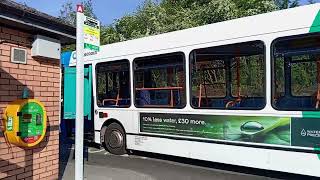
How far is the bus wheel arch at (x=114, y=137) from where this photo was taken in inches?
414

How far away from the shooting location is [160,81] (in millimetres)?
9742

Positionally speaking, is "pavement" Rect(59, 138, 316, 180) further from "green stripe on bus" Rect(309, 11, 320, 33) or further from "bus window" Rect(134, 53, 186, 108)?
"green stripe on bus" Rect(309, 11, 320, 33)

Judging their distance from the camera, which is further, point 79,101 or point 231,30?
point 231,30

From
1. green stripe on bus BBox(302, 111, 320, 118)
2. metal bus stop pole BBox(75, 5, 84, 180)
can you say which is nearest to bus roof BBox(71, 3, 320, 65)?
green stripe on bus BBox(302, 111, 320, 118)

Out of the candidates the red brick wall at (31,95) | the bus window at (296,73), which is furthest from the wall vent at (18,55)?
the bus window at (296,73)

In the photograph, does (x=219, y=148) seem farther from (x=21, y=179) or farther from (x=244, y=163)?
(x=21, y=179)

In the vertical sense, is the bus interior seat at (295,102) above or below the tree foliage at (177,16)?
below

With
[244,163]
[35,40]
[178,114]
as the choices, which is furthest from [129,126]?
[35,40]

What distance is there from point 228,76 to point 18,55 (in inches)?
182

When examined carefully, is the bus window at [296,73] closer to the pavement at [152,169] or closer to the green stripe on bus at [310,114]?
the green stripe on bus at [310,114]

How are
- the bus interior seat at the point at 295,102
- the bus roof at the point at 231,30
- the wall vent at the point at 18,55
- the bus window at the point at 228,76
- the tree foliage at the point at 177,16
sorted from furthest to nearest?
the tree foliage at the point at 177,16
the bus window at the point at 228,76
the bus interior seat at the point at 295,102
the bus roof at the point at 231,30
the wall vent at the point at 18,55

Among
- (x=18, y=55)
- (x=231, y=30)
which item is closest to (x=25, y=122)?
(x=18, y=55)

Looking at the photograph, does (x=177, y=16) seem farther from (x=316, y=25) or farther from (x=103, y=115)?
(x=316, y=25)

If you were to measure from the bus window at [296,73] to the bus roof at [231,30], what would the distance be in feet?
0.89
